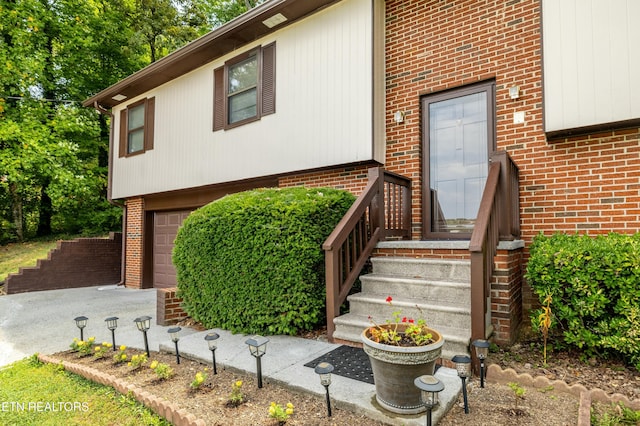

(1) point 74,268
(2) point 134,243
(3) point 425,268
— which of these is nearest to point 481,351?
(3) point 425,268

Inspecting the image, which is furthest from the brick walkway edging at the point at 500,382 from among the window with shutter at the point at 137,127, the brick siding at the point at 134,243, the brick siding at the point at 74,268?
the brick siding at the point at 74,268

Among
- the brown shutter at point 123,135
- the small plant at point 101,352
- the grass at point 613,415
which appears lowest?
the small plant at point 101,352

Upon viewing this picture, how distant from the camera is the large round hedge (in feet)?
12.2

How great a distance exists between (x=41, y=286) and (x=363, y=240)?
8.76m

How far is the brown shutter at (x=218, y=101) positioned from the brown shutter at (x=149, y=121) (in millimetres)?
2270

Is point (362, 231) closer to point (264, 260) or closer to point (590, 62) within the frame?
point (264, 260)

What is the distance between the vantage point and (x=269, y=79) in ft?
20.7

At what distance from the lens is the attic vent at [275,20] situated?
5859 millimetres

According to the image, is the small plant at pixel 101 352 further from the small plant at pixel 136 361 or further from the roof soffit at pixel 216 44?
the roof soffit at pixel 216 44

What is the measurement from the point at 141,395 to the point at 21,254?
36.6 feet

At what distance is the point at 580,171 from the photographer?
3840 millimetres

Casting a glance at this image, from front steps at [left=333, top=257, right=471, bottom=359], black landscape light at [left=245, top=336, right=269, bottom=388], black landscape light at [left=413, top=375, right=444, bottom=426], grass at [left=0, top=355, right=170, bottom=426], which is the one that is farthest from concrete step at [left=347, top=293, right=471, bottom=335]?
grass at [left=0, top=355, right=170, bottom=426]

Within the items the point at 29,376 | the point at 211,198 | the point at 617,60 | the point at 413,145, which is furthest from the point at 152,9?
the point at 617,60

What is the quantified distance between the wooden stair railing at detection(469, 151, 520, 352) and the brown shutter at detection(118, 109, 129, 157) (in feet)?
29.3
